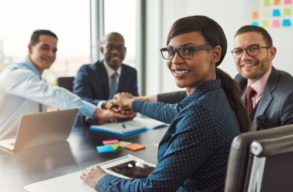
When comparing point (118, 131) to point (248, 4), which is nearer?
point (118, 131)

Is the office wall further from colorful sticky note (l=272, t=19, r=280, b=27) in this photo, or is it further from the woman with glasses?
the woman with glasses

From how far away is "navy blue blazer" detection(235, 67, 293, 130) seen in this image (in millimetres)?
1845

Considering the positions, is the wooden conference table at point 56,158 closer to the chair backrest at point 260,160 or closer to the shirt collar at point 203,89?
the shirt collar at point 203,89

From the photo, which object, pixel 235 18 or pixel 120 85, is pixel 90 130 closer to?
pixel 120 85

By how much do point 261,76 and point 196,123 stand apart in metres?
1.45

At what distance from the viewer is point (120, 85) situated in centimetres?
294

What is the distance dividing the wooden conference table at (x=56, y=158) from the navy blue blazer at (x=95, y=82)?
924 millimetres

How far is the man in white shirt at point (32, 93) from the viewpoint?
213 centimetres

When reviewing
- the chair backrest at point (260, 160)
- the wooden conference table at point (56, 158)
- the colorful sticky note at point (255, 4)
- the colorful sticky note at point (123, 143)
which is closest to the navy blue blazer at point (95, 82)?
the wooden conference table at point (56, 158)

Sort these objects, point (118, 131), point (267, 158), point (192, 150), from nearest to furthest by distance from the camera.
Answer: point (267, 158)
point (192, 150)
point (118, 131)

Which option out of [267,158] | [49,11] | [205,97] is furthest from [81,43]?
[267,158]

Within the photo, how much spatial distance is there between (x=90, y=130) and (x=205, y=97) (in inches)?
49.5

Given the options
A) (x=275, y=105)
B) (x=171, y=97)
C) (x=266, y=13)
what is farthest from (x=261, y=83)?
(x=266, y=13)

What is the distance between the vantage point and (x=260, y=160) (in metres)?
0.62
